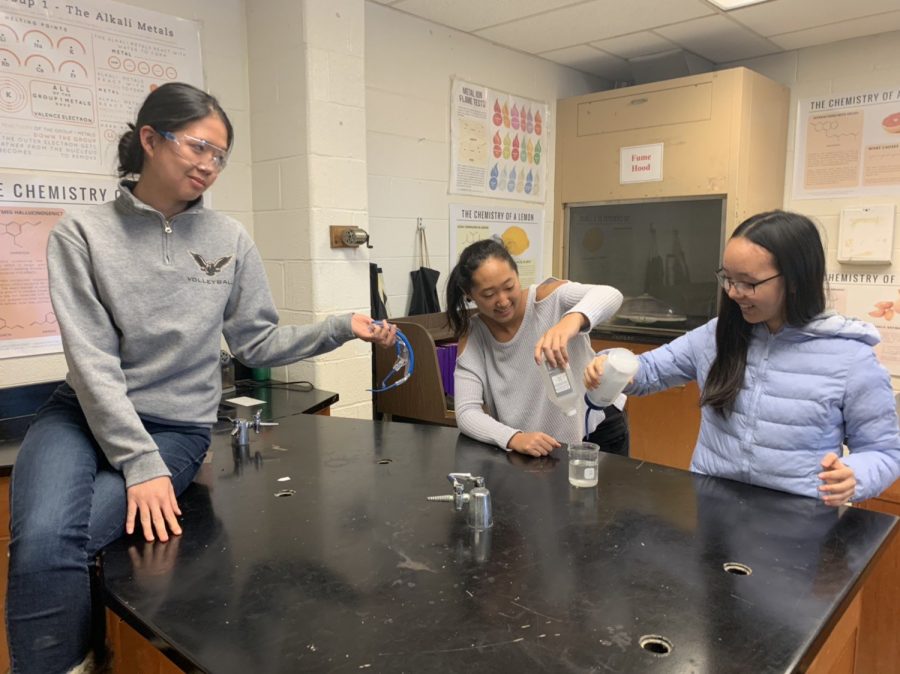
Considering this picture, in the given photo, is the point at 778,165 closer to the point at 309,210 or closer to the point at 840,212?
the point at 840,212

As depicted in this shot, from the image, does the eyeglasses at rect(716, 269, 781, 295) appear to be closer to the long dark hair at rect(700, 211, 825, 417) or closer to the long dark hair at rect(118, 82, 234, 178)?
the long dark hair at rect(700, 211, 825, 417)

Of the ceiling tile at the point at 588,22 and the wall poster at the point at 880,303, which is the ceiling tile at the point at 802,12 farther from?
the wall poster at the point at 880,303

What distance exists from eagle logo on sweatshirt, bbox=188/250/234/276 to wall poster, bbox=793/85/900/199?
3.31m

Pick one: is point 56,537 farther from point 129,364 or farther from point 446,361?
point 446,361

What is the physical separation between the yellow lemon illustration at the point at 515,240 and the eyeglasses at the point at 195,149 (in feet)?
8.20

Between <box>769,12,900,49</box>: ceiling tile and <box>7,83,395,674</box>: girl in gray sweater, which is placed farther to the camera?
<box>769,12,900,49</box>: ceiling tile

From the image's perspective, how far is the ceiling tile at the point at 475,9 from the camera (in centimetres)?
293

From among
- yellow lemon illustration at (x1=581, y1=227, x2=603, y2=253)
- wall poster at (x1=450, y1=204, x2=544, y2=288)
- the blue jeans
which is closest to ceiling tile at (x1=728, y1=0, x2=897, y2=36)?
yellow lemon illustration at (x1=581, y1=227, x2=603, y2=253)

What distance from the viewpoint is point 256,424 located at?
185cm

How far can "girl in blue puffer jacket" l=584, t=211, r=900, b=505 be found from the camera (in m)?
1.38

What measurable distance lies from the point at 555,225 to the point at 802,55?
5.23 feet

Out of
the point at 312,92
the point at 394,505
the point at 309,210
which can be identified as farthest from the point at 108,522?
the point at 312,92

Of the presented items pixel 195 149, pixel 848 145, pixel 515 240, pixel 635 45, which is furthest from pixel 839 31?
pixel 195 149

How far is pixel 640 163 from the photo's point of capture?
12.1 feet
